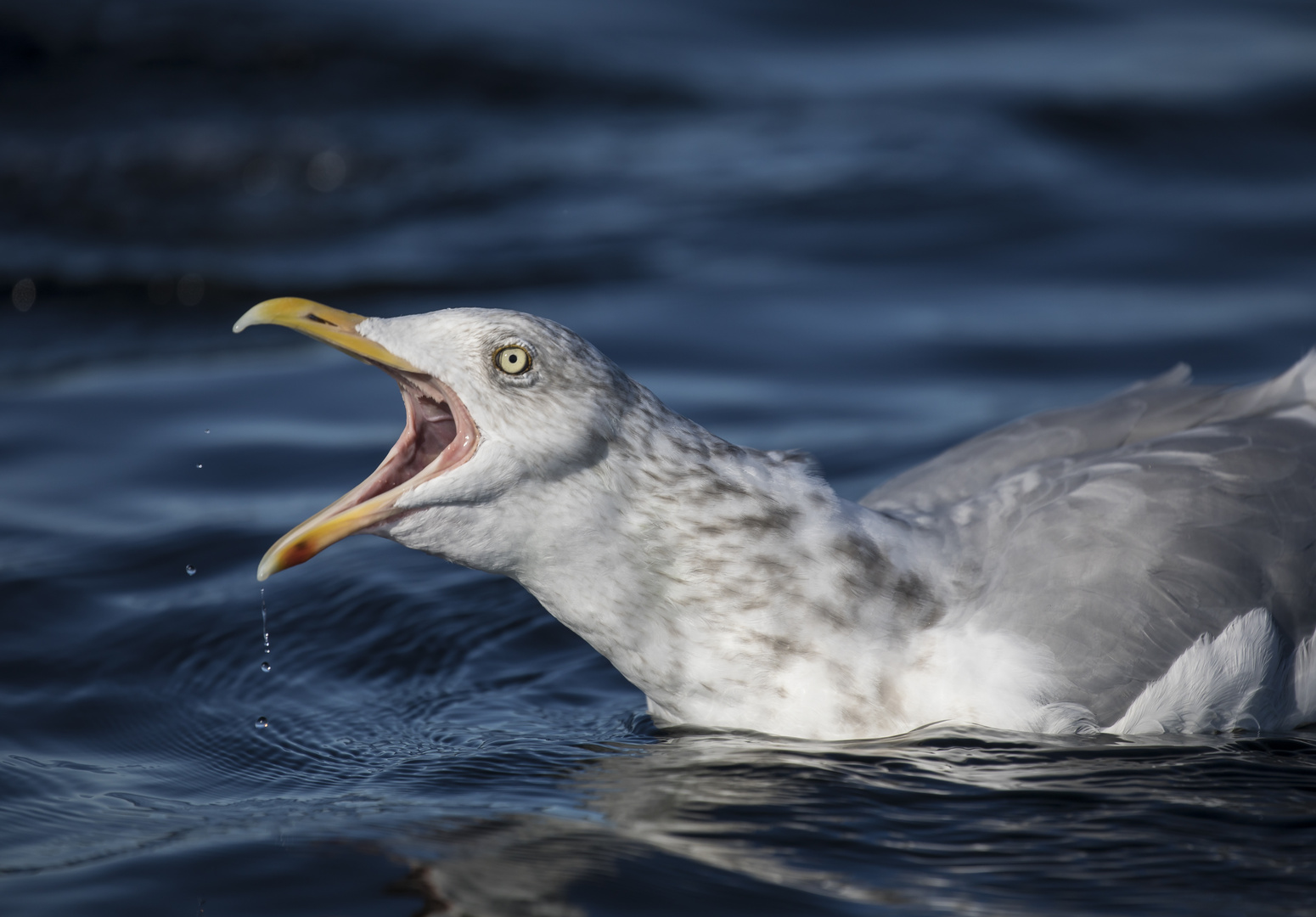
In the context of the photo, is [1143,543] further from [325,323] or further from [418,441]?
[325,323]

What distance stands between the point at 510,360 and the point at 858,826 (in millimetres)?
1473

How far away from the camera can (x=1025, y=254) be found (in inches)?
408

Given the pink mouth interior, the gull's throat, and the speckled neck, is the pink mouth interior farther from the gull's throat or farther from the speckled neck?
the speckled neck

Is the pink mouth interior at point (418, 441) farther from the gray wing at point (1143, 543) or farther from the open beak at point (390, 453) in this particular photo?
the gray wing at point (1143, 543)

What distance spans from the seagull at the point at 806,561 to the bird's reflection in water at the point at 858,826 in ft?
0.44

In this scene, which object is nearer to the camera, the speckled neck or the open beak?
the open beak

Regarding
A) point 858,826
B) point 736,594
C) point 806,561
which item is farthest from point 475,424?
point 858,826

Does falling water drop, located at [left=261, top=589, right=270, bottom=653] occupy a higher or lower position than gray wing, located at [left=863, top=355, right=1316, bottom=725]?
lower

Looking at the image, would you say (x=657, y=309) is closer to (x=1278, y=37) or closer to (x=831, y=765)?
(x=831, y=765)

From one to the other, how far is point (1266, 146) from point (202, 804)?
995 centimetres

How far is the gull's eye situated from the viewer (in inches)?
163

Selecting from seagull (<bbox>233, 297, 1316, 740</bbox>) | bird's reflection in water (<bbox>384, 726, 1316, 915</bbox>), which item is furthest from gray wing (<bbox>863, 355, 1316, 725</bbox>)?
bird's reflection in water (<bbox>384, 726, 1316, 915</bbox>)

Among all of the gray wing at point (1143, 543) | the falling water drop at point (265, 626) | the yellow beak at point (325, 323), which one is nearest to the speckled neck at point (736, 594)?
the gray wing at point (1143, 543)

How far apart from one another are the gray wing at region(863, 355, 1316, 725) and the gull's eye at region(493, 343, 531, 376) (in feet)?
4.44
